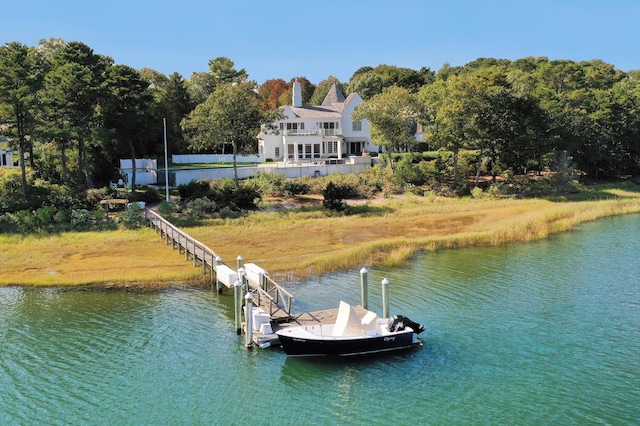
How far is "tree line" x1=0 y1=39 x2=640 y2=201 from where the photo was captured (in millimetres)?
44344

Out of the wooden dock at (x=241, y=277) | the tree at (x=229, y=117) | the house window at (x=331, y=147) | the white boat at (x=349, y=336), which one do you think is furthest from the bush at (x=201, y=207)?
the house window at (x=331, y=147)

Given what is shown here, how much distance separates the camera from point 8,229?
37.8 meters

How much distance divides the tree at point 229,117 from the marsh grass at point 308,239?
10.6 m

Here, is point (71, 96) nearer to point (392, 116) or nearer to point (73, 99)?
point (73, 99)

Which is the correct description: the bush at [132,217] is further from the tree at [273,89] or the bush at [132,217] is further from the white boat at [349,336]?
the tree at [273,89]

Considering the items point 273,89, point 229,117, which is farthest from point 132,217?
point 273,89

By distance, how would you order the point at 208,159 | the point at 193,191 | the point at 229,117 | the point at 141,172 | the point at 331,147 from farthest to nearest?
the point at 208,159 < the point at 331,147 < the point at 141,172 < the point at 229,117 < the point at 193,191

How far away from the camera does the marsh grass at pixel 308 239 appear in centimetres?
2888

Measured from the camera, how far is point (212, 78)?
95.8 metres

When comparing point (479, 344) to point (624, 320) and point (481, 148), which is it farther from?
point (481, 148)

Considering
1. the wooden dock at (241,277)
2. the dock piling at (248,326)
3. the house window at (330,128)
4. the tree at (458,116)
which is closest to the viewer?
the dock piling at (248,326)

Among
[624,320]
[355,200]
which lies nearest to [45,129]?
[355,200]

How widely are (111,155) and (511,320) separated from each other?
143 feet

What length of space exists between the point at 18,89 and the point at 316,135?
125ft
